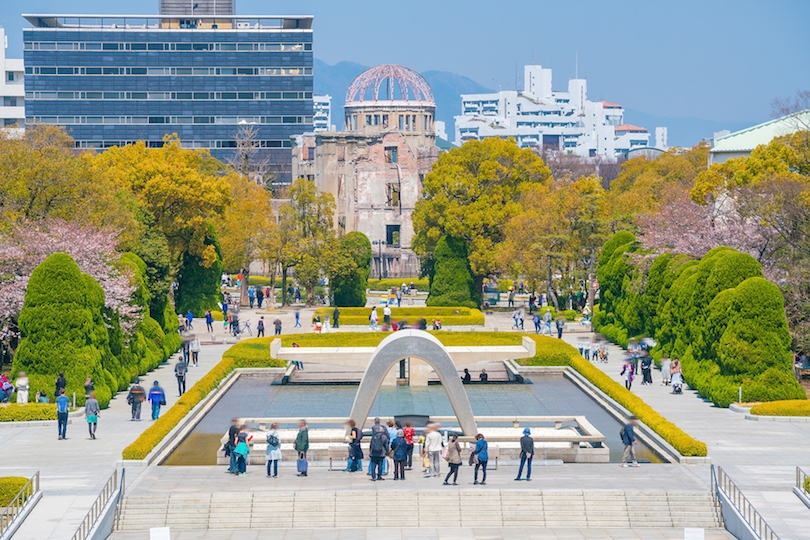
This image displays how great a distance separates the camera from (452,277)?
70562mm

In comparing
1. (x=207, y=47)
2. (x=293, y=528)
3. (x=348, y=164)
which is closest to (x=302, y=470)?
(x=293, y=528)

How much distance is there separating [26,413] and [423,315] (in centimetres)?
3324

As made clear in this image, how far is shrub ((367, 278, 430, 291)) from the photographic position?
9162cm

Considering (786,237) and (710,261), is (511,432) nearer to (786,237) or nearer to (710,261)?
(710,261)

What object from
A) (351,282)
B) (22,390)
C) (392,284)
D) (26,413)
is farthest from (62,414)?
(392,284)

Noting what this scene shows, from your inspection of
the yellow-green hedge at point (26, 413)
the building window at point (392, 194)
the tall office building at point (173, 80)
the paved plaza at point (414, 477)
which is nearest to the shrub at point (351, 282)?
the building window at point (392, 194)

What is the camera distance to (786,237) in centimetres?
4312

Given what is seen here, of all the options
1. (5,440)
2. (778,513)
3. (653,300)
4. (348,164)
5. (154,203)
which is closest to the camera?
(778,513)

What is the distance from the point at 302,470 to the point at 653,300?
26471 mm

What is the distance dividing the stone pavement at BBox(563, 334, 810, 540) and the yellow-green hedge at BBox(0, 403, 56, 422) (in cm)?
2019

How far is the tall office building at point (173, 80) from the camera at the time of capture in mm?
147750

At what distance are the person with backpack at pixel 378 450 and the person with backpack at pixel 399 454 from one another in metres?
0.25

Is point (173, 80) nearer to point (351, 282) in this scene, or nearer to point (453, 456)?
point (351, 282)

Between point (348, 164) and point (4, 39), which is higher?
point (4, 39)
